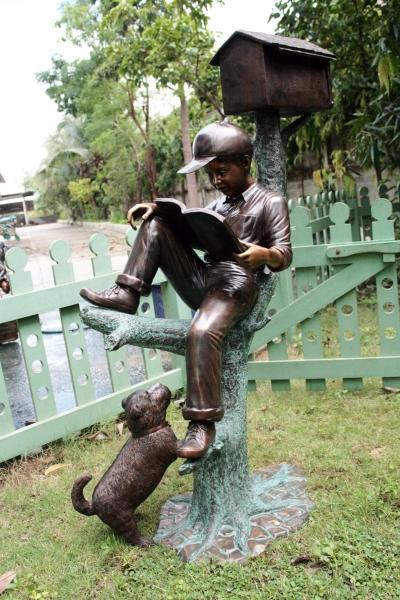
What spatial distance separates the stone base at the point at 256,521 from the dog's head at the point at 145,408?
1.53 feet

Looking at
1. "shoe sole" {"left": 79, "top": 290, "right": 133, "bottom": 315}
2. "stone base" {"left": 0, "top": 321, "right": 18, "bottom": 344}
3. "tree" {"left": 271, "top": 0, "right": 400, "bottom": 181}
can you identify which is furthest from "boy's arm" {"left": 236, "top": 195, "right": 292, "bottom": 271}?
"stone base" {"left": 0, "top": 321, "right": 18, "bottom": 344}

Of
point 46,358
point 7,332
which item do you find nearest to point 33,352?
point 46,358

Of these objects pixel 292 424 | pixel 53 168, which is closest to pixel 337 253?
pixel 292 424

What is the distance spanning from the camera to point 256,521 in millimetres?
2510

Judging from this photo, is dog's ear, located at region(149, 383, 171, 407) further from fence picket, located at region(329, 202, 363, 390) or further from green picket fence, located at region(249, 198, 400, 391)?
fence picket, located at region(329, 202, 363, 390)

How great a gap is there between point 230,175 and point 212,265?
0.36 metres

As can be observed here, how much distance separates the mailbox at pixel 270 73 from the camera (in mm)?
2400

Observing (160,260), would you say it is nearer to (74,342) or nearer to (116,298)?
(116,298)

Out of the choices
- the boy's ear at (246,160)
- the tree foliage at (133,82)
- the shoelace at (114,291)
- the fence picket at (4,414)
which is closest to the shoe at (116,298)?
the shoelace at (114,291)

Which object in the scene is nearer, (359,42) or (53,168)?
(359,42)

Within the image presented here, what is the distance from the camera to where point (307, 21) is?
6469 millimetres

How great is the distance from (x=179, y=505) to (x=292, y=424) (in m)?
1.09

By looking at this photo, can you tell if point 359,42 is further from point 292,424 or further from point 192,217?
point 192,217

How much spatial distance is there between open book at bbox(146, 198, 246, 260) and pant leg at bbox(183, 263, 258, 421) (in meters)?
0.11
